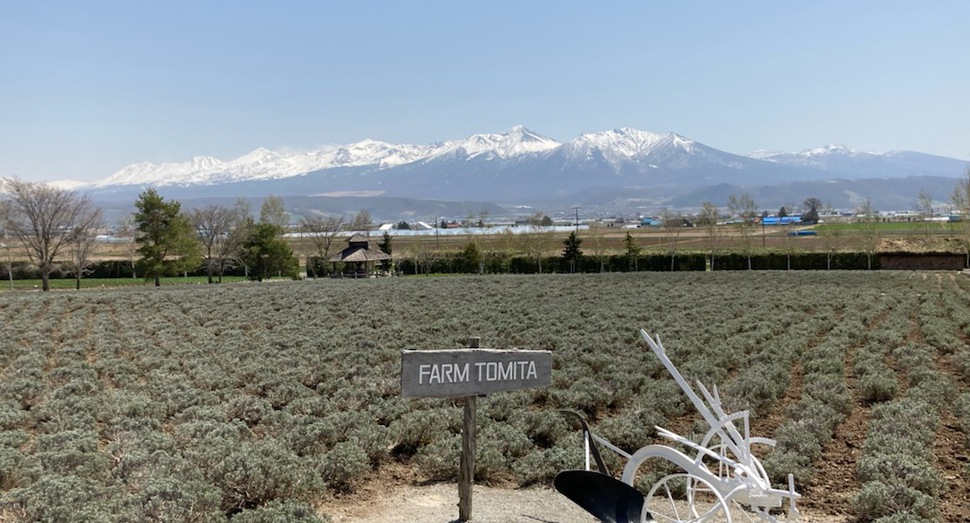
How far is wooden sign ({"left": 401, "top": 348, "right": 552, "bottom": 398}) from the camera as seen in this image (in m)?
6.71

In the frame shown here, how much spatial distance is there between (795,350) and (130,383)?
15164 millimetres

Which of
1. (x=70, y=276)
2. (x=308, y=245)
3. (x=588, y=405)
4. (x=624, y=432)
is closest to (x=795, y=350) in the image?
(x=588, y=405)

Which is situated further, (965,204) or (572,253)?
(572,253)

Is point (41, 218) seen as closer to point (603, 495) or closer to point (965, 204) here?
point (603, 495)

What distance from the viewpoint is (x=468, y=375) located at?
22.7 ft

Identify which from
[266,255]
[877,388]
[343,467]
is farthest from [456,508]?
[266,255]

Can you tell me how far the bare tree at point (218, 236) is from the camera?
7225 cm

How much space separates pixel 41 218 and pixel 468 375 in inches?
2362

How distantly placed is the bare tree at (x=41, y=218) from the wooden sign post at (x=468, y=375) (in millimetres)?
56366

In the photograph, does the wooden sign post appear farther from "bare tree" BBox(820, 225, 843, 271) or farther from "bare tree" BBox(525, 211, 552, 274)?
"bare tree" BBox(525, 211, 552, 274)

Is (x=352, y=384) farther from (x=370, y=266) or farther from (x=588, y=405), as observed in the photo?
(x=370, y=266)

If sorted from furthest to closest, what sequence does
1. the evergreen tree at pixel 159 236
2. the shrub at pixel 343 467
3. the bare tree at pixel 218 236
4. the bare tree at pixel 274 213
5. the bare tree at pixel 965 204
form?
1. the bare tree at pixel 274 213
2. the bare tree at pixel 218 236
3. the bare tree at pixel 965 204
4. the evergreen tree at pixel 159 236
5. the shrub at pixel 343 467

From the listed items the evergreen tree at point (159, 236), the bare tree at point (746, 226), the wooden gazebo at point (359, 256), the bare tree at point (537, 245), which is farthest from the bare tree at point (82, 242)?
the bare tree at point (746, 226)

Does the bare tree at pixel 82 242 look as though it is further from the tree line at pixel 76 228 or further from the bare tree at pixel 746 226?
the bare tree at pixel 746 226
